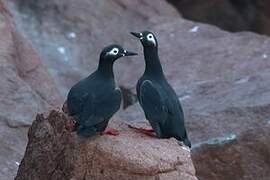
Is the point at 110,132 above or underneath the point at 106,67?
underneath

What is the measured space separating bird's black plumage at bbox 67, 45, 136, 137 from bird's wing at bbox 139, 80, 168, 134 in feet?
1.32

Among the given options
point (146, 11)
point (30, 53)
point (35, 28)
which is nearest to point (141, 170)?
point (30, 53)

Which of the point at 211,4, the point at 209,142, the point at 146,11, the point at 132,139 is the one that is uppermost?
the point at 132,139

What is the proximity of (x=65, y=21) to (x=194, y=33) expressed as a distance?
1705 millimetres

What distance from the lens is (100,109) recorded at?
7992mm

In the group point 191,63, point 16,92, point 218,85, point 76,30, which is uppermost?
point 16,92

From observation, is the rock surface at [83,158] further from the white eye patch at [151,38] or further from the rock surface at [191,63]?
the rock surface at [191,63]

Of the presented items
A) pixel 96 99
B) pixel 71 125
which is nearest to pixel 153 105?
pixel 96 99

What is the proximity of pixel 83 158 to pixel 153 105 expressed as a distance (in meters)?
1.23

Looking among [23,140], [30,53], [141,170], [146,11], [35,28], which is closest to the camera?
[141,170]

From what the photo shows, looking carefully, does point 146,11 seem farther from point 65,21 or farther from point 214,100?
point 214,100

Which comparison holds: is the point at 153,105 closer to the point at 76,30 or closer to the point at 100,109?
the point at 100,109

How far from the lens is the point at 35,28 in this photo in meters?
13.6

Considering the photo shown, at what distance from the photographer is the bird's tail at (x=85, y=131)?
7711mm
